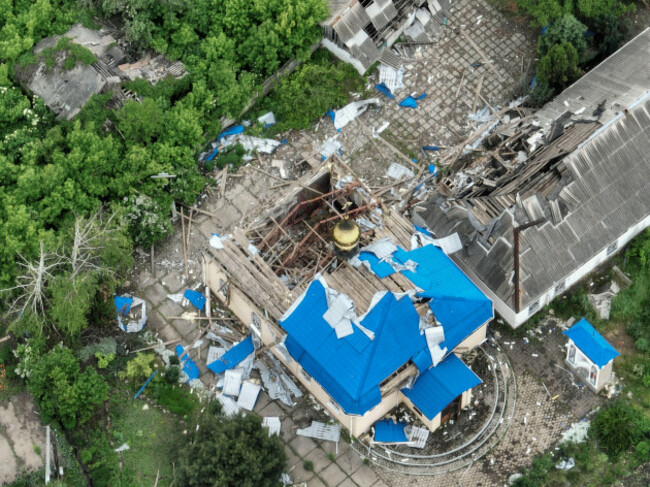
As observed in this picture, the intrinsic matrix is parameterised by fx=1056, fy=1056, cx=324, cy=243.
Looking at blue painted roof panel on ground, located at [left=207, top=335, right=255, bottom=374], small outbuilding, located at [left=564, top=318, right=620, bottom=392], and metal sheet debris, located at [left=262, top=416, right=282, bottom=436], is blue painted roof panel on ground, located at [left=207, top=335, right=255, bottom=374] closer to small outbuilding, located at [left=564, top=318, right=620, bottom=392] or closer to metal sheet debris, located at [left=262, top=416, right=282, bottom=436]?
metal sheet debris, located at [left=262, top=416, right=282, bottom=436]

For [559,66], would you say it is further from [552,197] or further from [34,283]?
[34,283]

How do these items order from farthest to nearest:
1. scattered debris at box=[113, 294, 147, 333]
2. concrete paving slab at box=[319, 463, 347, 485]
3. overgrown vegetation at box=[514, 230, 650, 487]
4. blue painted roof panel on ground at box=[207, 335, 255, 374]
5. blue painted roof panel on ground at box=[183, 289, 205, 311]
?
blue painted roof panel on ground at box=[183, 289, 205, 311], scattered debris at box=[113, 294, 147, 333], blue painted roof panel on ground at box=[207, 335, 255, 374], concrete paving slab at box=[319, 463, 347, 485], overgrown vegetation at box=[514, 230, 650, 487]

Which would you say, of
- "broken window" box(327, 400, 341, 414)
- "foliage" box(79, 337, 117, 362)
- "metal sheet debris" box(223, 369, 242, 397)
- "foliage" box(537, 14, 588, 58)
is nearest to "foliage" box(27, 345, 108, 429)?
"foliage" box(79, 337, 117, 362)

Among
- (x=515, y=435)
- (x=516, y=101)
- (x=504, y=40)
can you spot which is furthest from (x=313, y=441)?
(x=504, y=40)

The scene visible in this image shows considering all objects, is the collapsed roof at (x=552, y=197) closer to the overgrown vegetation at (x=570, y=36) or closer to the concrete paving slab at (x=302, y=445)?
the overgrown vegetation at (x=570, y=36)

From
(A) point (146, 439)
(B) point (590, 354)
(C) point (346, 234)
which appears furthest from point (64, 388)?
(B) point (590, 354)

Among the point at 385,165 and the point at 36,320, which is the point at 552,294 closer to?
the point at 385,165
